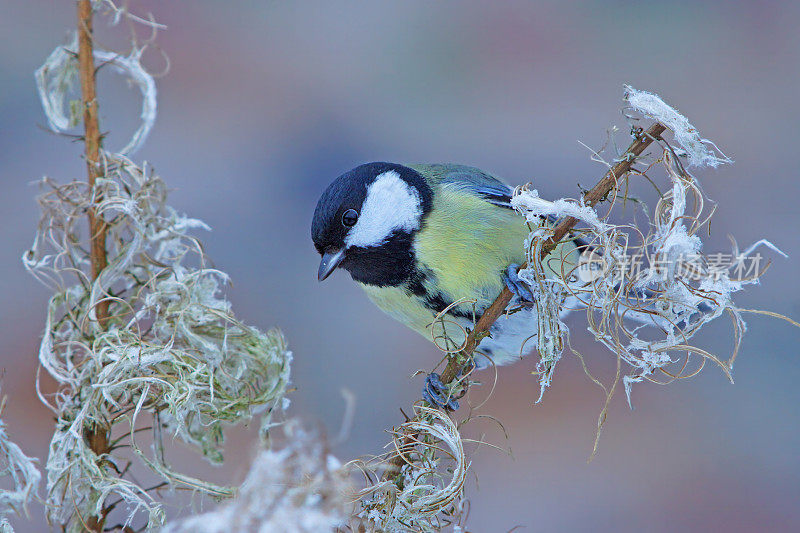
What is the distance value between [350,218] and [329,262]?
0.19 feet

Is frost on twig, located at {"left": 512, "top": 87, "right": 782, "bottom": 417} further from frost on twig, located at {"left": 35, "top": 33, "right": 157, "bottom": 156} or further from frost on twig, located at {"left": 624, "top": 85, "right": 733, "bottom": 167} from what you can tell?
frost on twig, located at {"left": 35, "top": 33, "right": 157, "bottom": 156}

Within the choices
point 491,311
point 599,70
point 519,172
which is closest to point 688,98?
point 599,70

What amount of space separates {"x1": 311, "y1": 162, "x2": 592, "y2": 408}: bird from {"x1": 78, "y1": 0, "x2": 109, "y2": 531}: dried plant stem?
32 centimetres

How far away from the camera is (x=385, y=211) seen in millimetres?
837

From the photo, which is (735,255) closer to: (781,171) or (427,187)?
(427,187)

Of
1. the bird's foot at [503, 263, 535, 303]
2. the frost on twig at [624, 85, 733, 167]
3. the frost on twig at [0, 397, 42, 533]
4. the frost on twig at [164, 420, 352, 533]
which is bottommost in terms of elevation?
the frost on twig at [0, 397, 42, 533]

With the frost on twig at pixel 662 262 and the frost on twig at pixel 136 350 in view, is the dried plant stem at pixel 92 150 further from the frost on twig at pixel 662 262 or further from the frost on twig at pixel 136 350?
the frost on twig at pixel 662 262

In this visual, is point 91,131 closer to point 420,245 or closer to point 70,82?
point 70,82

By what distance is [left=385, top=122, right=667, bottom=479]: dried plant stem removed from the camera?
43 centimetres

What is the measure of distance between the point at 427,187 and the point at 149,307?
0.47 m

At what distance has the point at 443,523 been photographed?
0.48 metres

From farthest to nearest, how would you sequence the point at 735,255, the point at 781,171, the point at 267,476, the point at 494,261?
the point at 781,171
the point at 494,261
the point at 735,255
the point at 267,476

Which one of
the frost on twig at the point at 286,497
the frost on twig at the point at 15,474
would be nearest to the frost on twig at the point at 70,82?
the frost on twig at the point at 15,474

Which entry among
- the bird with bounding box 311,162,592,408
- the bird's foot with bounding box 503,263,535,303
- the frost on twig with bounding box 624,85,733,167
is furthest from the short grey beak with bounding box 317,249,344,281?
the frost on twig with bounding box 624,85,733,167
